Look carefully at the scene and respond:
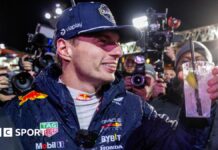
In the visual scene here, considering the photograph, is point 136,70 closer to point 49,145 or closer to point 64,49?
point 64,49

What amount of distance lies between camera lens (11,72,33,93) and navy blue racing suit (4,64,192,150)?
197 centimetres

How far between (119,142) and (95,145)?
20 centimetres

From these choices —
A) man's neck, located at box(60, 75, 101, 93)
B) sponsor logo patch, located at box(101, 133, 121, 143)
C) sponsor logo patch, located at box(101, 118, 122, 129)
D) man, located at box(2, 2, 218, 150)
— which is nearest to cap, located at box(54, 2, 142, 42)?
man, located at box(2, 2, 218, 150)

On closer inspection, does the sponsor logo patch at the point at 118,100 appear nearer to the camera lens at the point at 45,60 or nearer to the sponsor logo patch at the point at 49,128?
the sponsor logo patch at the point at 49,128

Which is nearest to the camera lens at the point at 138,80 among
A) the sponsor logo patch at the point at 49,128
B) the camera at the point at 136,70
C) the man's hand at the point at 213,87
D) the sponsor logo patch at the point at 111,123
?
the camera at the point at 136,70

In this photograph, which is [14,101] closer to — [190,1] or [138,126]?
[138,126]

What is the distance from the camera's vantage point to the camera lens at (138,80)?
5.03 m

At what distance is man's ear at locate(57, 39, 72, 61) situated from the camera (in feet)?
9.13

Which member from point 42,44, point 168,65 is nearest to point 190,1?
point 168,65

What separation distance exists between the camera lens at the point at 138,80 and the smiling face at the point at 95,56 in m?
2.30

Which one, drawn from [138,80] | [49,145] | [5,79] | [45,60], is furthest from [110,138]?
[45,60]

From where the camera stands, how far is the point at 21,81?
4.68 metres

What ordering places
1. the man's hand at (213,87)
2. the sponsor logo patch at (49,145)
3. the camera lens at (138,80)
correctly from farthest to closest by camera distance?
the camera lens at (138,80) < the sponsor logo patch at (49,145) < the man's hand at (213,87)

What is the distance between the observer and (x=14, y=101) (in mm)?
2617
